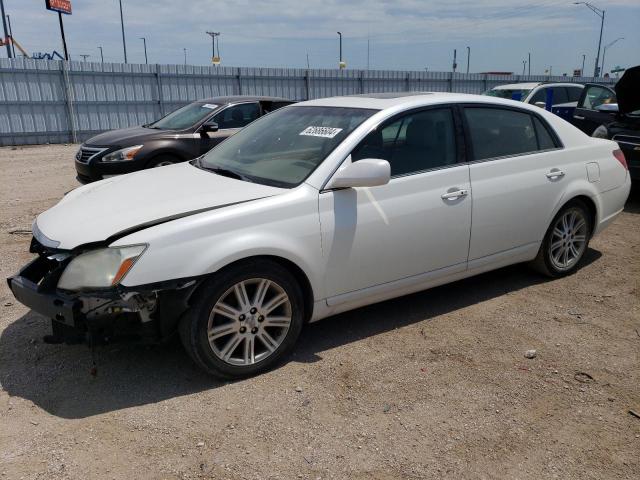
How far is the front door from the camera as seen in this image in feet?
11.6

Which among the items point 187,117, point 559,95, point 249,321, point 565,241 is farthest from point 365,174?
point 559,95

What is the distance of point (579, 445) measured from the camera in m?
2.81

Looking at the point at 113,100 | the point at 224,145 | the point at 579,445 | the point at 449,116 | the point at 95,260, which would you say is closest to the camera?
the point at 579,445

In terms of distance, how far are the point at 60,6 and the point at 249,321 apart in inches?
992

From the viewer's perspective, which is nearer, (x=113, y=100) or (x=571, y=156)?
(x=571, y=156)

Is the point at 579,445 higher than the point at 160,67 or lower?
lower

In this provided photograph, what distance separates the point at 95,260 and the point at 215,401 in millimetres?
1039

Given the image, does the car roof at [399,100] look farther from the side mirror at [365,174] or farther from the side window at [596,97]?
the side window at [596,97]

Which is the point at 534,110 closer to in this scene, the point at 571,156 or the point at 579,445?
the point at 571,156

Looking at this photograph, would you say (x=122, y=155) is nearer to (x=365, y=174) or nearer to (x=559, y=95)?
(x=365, y=174)

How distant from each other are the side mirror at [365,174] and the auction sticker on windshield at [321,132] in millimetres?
433

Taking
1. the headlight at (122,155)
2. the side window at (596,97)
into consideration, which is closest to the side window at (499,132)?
the headlight at (122,155)

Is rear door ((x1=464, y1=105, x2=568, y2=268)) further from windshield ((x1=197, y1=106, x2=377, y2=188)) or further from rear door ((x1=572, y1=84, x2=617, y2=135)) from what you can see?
rear door ((x1=572, y1=84, x2=617, y2=135))

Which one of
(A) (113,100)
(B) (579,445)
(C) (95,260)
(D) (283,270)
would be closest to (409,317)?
(D) (283,270)
